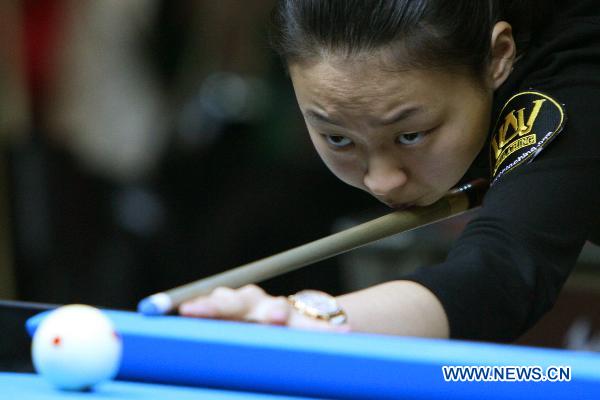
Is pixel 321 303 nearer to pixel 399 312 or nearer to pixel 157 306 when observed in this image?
pixel 399 312

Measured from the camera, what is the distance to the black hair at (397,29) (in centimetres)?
225

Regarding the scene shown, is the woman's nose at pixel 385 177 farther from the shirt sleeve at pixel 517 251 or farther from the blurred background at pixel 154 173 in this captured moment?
the blurred background at pixel 154 173

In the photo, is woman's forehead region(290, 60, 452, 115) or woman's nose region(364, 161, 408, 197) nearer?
woman's forehead region(290, 60, 452, 115)

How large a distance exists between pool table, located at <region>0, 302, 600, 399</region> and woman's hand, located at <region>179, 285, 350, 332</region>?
0.08ft

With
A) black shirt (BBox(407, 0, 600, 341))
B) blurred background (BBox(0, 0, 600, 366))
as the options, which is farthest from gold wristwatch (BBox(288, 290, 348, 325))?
blurred background (BBox(0, 0, 600, 366))

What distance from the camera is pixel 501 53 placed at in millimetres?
2477

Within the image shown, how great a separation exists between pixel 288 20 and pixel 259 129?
295 centimetres

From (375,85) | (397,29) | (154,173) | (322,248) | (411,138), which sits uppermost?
(397,29)

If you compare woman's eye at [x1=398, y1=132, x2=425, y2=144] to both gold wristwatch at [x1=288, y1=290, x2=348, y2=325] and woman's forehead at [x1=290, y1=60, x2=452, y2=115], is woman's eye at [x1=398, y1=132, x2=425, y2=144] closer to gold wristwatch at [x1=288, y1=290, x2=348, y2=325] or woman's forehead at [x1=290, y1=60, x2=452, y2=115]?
woman's forehead at [x1=290, y1=60, x2=452, y2=115]

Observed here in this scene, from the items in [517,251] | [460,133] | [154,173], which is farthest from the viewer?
[154,173]

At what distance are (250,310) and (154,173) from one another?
135 inches

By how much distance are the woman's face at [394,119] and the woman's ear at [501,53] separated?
0.05 m

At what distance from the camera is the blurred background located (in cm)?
495

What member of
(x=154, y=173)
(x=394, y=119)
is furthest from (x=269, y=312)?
(x=154, y=173)
